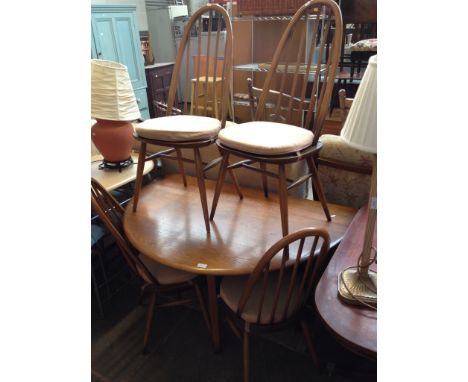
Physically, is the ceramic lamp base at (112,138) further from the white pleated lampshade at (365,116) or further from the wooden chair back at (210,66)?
the white pleated lampshade at (365,116)

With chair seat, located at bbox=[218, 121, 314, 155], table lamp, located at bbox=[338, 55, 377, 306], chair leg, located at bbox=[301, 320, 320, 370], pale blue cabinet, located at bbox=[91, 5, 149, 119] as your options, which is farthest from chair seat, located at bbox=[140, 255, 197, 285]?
pale blue cabinet, located at bbox=[91, 5, 149, 119]

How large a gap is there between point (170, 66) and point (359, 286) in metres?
4.65

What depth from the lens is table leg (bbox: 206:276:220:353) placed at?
1.35 metres

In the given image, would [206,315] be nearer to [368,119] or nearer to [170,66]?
[368,119]

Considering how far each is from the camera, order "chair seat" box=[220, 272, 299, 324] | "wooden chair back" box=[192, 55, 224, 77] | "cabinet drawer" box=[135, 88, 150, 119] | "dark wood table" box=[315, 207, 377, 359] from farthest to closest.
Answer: "cabinet drawer" box=[135, 88, 150, 119]
"wooden chair back" box=[192, 55, 224, 77]
"chair seat" box=[220, 272, 299, 324]
"dark wood table" box=[315, 207, 377, 359]

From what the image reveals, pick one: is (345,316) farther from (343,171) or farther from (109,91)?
(109,91)

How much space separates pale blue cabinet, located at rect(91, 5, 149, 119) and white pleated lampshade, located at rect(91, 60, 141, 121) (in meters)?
2.11

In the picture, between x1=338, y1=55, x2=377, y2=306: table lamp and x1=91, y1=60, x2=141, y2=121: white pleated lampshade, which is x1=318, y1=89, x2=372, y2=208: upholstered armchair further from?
x1=91, y1=60, x2=141, y2=121: white pleated lampshade

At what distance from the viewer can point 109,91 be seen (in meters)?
1.73

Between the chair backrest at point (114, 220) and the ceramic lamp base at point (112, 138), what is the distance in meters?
0.40

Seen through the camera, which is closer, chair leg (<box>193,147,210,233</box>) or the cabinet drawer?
chair leg (<box>193,147,210,233</box>)

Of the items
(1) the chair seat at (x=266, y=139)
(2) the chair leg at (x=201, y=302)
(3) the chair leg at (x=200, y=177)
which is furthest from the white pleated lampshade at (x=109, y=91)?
(2) the chair leg at (x=201, y=302)

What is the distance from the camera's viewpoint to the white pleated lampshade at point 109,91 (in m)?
1.71
